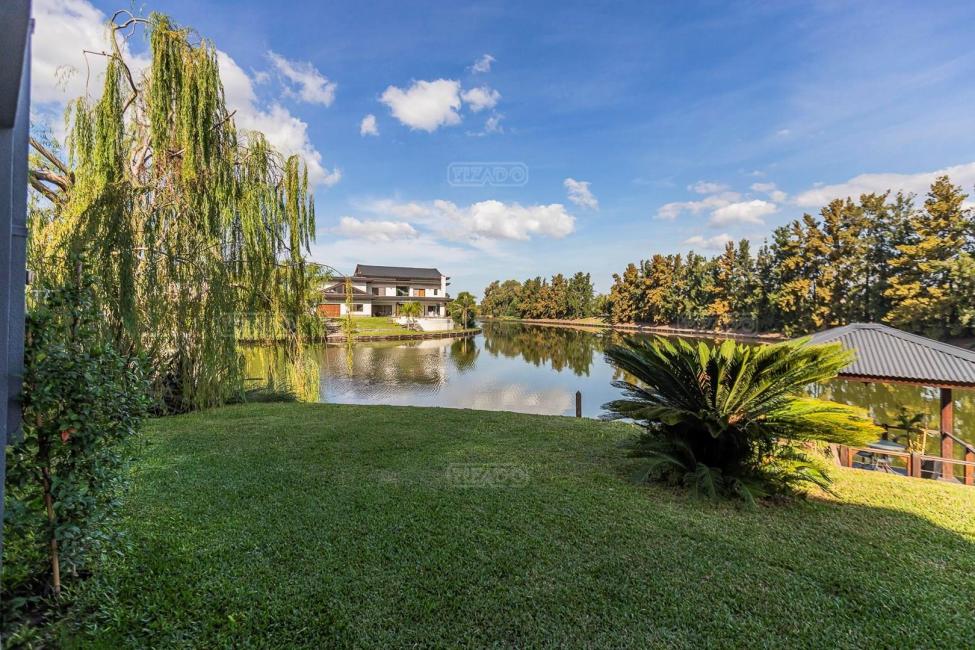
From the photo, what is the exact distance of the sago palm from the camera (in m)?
3.40

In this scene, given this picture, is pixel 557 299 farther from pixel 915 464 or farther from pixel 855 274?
pixel 915 464

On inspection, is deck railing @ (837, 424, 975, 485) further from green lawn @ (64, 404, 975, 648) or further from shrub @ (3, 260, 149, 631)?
shrub @ (3, 260, 149, 631)

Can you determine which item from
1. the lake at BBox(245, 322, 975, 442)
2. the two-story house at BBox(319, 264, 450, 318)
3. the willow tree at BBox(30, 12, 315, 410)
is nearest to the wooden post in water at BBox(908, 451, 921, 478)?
the lake at BBox(245, 322, 975, 442)

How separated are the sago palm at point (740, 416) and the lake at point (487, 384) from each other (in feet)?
12.9

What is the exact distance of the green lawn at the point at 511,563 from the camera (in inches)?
75.3

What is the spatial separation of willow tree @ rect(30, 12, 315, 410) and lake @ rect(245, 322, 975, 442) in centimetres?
130

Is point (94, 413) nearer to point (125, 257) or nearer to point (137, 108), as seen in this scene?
point (125, 257)

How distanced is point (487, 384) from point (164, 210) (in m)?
10.9

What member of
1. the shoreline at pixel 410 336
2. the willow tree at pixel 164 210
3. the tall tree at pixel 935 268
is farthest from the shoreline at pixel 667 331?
the willow tree at pixel 164 210

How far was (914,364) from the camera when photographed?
5473 mm

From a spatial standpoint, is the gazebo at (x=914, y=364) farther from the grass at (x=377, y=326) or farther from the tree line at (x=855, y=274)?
the grass at (x=377, y=326)

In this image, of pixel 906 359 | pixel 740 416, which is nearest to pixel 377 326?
pixel 906 359

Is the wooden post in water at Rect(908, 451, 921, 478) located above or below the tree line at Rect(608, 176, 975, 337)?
below

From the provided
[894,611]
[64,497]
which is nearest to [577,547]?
[894,611]
